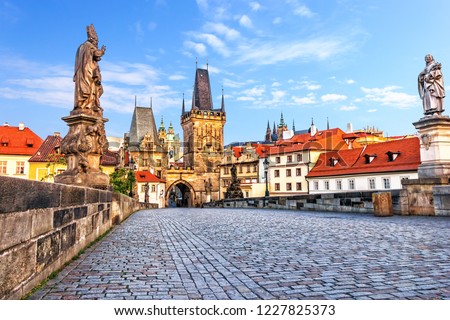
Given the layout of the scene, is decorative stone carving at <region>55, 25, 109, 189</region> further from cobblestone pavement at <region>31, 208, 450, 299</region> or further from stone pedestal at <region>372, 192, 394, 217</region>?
stone pedestal at <region>372, 192, 394, 217</region>

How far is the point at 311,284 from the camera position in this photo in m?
3.68

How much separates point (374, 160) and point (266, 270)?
41758 mm

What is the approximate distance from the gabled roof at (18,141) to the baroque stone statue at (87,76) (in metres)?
36.8

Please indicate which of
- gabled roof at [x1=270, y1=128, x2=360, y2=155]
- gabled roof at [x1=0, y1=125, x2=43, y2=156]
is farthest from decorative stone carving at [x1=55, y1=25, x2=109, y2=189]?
gabled roof at [x1=270, y1=128, x2=360, y2=155]

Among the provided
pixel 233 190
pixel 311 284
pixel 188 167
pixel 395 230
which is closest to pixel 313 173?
pixel 233 190

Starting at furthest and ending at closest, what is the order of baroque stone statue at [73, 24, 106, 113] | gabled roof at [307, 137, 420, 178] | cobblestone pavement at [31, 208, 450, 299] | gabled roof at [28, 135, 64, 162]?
gabled roof at [28, 135, 64, 162] → gabled roof at [307, 137, 420, 178] → baroque stone statue at [73, 24, 106, 113] → cobblestone pavement at [31, 208, 450, 299]

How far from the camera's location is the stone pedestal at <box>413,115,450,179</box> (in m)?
11.1

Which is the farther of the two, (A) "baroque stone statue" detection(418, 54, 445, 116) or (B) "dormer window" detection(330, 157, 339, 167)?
(B) "dormer window" detection(330, 157, 339, 167)

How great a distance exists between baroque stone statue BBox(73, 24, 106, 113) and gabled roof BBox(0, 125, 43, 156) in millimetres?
36847

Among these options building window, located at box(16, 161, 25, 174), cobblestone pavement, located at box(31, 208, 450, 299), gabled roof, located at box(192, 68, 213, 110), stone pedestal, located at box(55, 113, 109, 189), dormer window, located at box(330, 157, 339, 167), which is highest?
gabled roof, located at box(192, 68, 213, 110)

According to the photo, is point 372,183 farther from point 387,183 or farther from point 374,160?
point 374,160

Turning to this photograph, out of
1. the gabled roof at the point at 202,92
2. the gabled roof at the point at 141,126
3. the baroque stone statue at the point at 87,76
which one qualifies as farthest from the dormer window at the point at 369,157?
the gabled roof at the point at 141,126

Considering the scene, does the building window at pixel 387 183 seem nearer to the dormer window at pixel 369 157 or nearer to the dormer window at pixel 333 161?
the dormer window at pixel 369 157

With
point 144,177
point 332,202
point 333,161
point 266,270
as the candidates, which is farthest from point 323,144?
point 266,270
